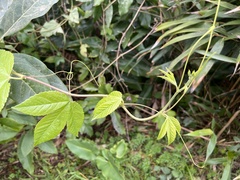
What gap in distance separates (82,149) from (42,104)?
595mm

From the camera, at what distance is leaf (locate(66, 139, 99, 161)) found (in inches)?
46.1

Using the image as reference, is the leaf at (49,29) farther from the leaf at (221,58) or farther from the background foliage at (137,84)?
the leaf at (221,58)

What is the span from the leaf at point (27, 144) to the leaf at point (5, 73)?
469 millimetres

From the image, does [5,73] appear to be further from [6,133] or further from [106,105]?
[6,133]

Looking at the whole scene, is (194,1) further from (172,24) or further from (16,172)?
(16,172)

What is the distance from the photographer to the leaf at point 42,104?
61 cm

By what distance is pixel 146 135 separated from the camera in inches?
57.1

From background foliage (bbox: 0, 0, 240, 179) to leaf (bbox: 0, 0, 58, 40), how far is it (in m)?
0.26

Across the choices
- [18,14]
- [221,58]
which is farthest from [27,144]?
[221,58]

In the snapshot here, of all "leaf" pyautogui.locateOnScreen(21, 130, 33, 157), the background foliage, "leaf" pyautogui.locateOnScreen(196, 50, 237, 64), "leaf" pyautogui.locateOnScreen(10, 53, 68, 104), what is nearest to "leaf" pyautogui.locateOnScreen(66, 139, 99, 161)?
the background foliage

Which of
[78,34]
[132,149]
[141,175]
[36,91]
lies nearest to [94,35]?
[78,34]

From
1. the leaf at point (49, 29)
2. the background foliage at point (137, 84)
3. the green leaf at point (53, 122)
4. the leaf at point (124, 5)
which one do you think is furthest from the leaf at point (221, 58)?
the green leaf at point (53, 122)

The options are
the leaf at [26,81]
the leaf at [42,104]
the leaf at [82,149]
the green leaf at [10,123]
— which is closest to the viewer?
the leaf at [42,104]

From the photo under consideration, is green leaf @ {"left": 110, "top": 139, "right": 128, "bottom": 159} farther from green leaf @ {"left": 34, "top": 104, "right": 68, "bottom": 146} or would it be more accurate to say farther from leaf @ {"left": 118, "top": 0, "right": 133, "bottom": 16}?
green leaf @ {"left": 34, "top": 104, "right": 68, "bottom": 146}
